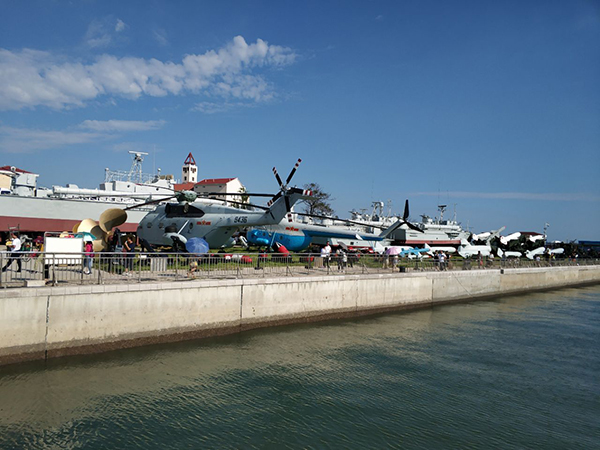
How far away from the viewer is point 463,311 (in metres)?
27.0

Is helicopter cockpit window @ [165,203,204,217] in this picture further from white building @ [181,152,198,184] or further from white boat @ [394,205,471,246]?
white building @ [181,152,198,184]

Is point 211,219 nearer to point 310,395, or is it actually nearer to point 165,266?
point 165,266

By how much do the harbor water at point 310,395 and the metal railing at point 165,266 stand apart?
9.27 feet

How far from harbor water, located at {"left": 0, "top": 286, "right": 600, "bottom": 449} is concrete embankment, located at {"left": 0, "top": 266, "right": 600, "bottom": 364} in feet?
1.83

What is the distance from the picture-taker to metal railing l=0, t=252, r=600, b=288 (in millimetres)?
14047

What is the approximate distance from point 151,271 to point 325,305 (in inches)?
352

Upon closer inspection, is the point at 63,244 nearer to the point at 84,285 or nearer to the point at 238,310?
the point at 84,285

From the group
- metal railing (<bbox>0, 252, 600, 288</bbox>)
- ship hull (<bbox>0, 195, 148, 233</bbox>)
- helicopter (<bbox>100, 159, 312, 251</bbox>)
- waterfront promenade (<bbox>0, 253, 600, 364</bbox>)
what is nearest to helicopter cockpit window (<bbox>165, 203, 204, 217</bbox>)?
helicopter (<bbox>100, 159, 312, 251</bbox>)

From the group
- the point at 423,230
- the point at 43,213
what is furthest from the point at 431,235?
the point at 43,213

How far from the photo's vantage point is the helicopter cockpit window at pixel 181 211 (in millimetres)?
26000

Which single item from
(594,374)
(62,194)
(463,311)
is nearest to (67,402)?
(594,374)

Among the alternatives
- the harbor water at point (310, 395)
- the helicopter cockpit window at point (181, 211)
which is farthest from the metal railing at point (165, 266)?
the helicopter cockpit window at point (181, 211)

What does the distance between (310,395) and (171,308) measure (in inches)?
269

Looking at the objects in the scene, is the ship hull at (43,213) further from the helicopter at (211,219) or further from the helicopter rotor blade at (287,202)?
the helicopter rotor blade at (287,202)
